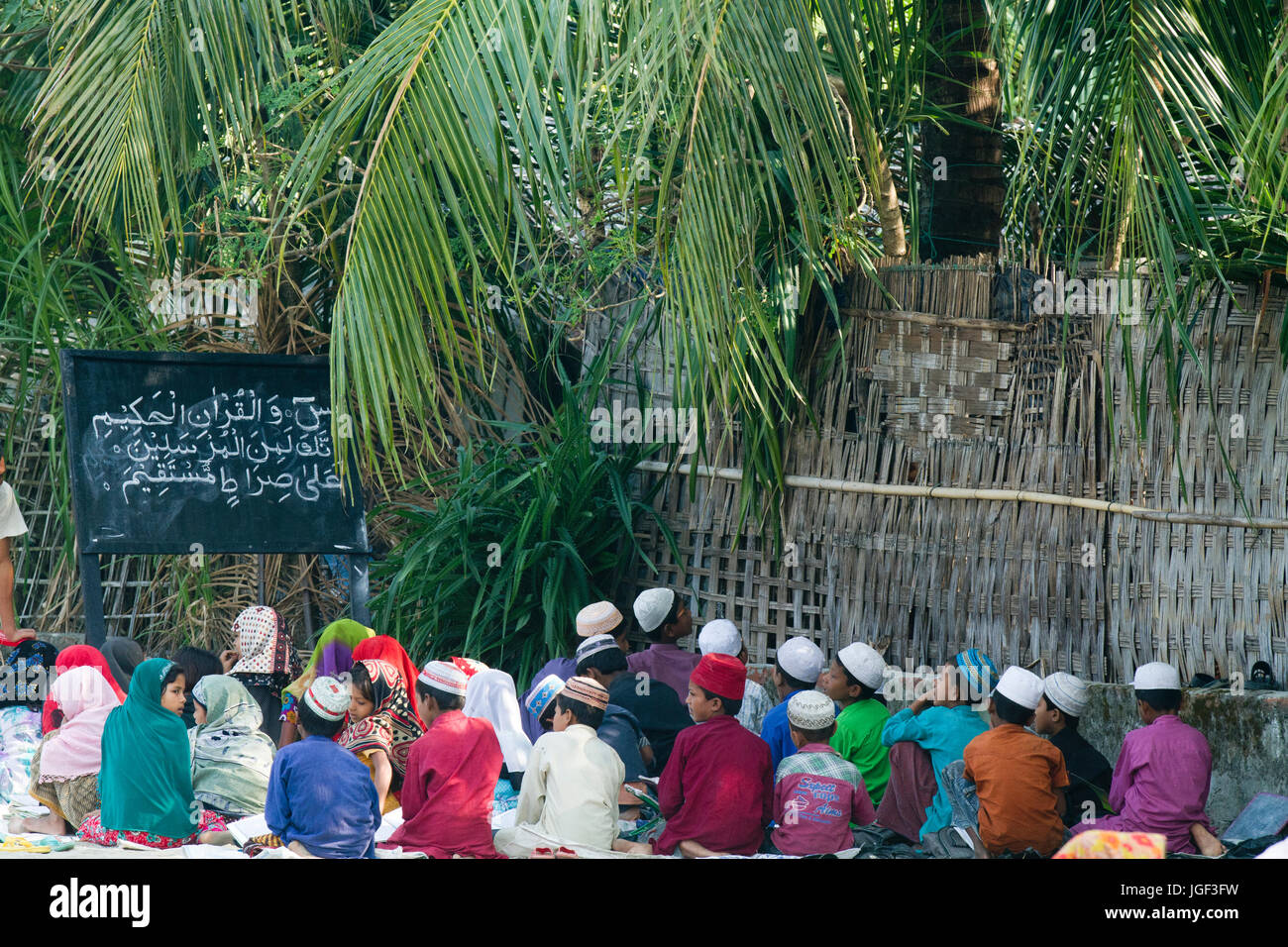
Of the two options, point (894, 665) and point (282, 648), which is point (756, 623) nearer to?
point (894, 665)

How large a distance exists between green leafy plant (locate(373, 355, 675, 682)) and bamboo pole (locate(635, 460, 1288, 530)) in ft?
1.45

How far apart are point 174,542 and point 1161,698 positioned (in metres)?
4.17

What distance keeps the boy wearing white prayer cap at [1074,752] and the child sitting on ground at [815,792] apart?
706 mm

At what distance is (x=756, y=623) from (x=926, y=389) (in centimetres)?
146

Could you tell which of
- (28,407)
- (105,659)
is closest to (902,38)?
(105,659)

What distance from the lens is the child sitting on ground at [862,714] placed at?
552 cm

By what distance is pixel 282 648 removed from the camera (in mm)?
6250

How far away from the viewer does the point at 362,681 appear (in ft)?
17.8

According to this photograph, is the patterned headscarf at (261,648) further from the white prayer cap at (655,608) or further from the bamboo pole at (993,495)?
the bamboo pole at (993,495)

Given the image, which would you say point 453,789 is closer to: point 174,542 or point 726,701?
point 726,701

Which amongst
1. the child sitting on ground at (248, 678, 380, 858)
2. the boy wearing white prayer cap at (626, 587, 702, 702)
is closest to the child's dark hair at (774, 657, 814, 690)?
the boy wearing white prayer cap at (626, 587, 702, 702)

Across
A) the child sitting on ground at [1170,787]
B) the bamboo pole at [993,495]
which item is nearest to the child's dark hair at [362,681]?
the bamboo pole at [993,495]

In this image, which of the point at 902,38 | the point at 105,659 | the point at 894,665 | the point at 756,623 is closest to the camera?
the point at 902,38

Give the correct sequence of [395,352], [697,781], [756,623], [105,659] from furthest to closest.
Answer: [756,623] → [105,659] → [697,781] → [395,352]
